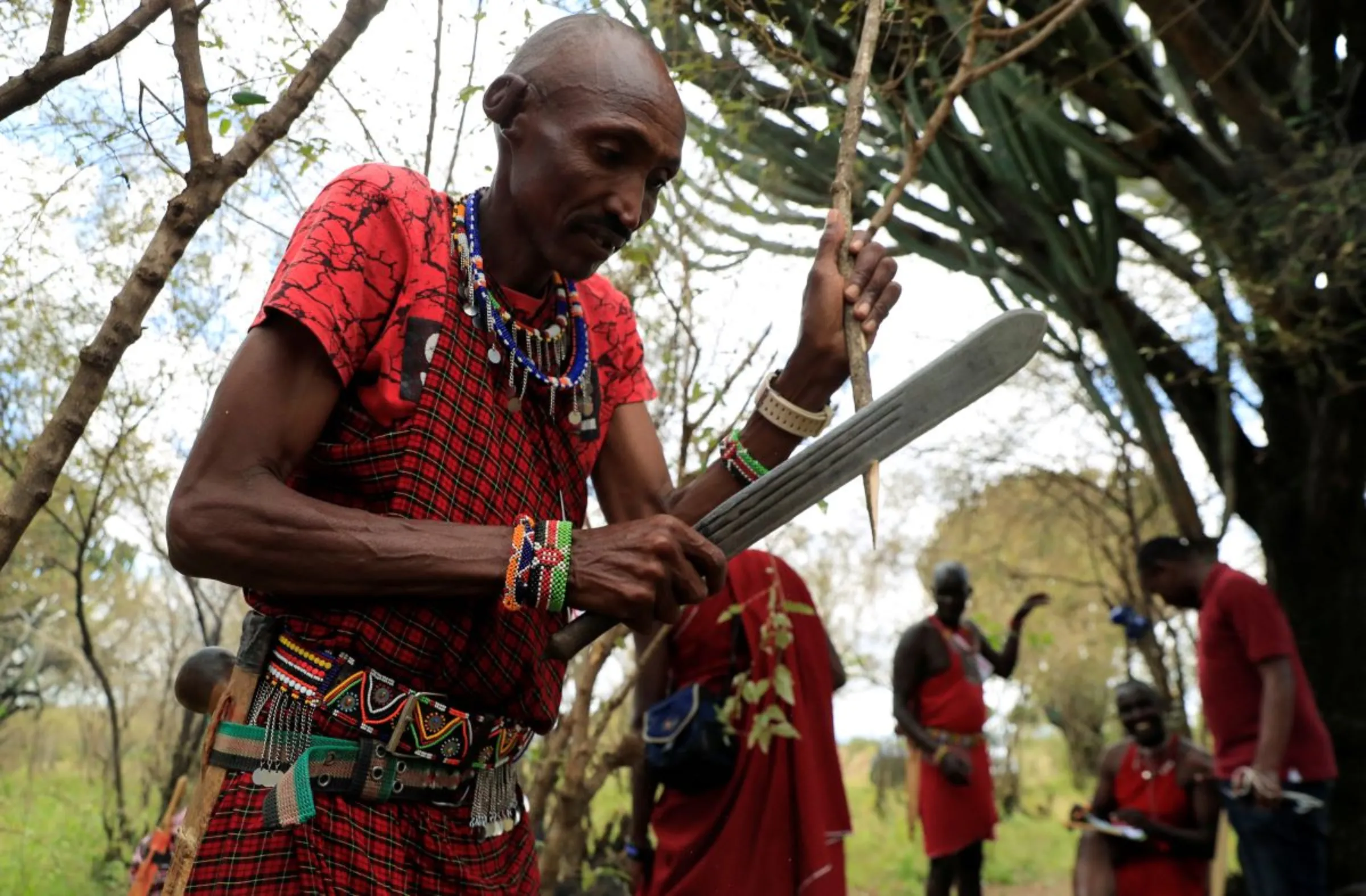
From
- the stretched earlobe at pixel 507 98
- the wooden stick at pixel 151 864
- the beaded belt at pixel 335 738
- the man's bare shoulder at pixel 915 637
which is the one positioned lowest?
the beaded belt at pixel 335 738

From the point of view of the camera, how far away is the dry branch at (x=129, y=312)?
1.87 m

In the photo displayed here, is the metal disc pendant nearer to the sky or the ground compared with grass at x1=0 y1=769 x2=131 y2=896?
nearer to the ground

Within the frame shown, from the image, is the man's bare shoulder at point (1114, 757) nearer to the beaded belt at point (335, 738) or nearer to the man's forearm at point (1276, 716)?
the man's forearm at point (1276, 716)

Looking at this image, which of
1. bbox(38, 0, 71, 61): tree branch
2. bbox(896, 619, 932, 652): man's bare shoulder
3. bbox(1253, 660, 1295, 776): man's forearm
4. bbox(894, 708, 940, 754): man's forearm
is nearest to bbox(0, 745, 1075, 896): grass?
bbox(894, 708, 940, 754): man's forearm

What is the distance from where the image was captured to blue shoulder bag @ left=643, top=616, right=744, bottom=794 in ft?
15.5

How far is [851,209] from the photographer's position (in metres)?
2.02

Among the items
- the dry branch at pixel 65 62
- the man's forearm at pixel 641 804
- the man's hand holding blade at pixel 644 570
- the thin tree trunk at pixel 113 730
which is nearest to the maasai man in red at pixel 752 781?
the man's forearm at pixel 641 804

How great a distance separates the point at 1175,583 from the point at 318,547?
4.87 meters

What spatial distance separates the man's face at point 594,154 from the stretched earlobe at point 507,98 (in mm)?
16

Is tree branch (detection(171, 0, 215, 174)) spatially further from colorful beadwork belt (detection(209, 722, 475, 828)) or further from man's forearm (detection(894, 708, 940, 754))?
man's forearm (detection(894, 708, 940, 754))

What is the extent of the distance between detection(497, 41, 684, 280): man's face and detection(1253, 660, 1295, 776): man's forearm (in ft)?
13.7

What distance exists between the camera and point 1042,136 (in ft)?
21.2

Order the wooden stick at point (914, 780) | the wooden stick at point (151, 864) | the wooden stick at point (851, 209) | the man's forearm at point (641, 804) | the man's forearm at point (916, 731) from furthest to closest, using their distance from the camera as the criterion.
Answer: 1. the wooden stick at point (914, 780)
2. the man's forearm at point (916, 731)
3. the man's forearm at point (641, 804)
4. the wooden stick at point (151, 864)
5. the wooden stick at point (851, 209)

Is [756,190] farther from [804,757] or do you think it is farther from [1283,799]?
[1283,799]
